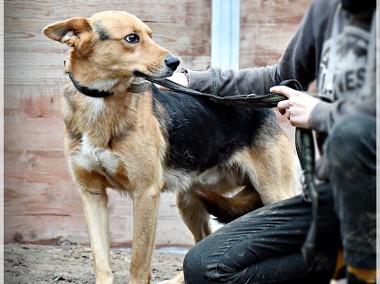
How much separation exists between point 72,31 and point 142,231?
113cm

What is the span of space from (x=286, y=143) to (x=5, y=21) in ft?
6.77

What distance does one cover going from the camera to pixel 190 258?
3.71 metres

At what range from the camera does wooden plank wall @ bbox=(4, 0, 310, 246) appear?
590cm

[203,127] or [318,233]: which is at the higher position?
[318,233]

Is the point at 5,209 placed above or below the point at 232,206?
below

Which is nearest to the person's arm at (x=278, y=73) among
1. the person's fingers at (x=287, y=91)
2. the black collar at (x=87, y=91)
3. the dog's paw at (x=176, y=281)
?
the person's fingers at (x=287, y=91)

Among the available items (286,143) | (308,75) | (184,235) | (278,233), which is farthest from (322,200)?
(184,235)

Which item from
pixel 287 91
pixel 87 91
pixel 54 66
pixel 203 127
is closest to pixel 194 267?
pixel 287 91

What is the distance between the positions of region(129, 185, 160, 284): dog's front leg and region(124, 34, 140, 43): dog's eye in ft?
2.61

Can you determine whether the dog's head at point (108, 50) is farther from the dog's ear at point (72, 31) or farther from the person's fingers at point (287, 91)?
the person's fingers at point (287, 91)

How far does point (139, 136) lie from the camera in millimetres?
4703

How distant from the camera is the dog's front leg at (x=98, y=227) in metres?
4.66

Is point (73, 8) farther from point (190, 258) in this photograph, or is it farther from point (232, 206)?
point (190, 258)

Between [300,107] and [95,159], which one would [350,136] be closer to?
[300,107]
